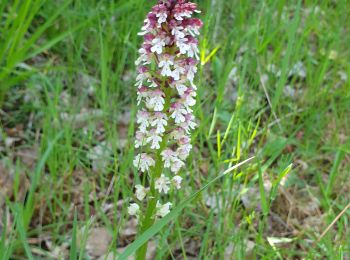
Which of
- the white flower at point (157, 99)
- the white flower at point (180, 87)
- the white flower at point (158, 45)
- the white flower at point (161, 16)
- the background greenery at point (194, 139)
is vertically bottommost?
the background greenery at point (194, 139)

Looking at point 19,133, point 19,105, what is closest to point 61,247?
point 19,133

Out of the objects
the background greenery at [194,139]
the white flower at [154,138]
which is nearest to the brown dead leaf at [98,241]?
the background greenery at [194,139]

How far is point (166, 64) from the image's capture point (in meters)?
1.84

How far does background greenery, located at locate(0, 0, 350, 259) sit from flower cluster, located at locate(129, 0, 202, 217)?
47 centimetres

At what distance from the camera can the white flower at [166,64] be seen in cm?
184

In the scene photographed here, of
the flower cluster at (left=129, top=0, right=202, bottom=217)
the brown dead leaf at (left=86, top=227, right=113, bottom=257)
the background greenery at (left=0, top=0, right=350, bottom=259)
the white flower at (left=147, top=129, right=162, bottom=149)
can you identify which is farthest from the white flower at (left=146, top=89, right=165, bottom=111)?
the brown dead leaf at (left=86, top=227, right=113, bottom=257)

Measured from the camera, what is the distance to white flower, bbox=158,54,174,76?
6.03ft

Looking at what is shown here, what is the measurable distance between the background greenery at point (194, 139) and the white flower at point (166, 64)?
2.11 ft

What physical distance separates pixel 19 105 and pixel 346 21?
2467 mm

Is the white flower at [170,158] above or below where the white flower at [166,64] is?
below

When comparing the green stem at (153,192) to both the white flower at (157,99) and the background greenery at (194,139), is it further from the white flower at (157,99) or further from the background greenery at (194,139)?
the background greenery at (194,139)

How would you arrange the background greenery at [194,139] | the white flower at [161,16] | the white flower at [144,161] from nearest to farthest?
the white flower at [161,16] → the white flower at [144,161] → the background greenery at [194,139]

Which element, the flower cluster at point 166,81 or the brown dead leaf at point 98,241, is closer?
the flower cluster at point 166,81

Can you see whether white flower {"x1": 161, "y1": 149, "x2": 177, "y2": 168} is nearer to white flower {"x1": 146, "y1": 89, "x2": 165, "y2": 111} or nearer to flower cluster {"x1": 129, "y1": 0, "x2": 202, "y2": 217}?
flower cluster {"x1": 129, "y1": 0, "x2": 202, "y2": 217}
